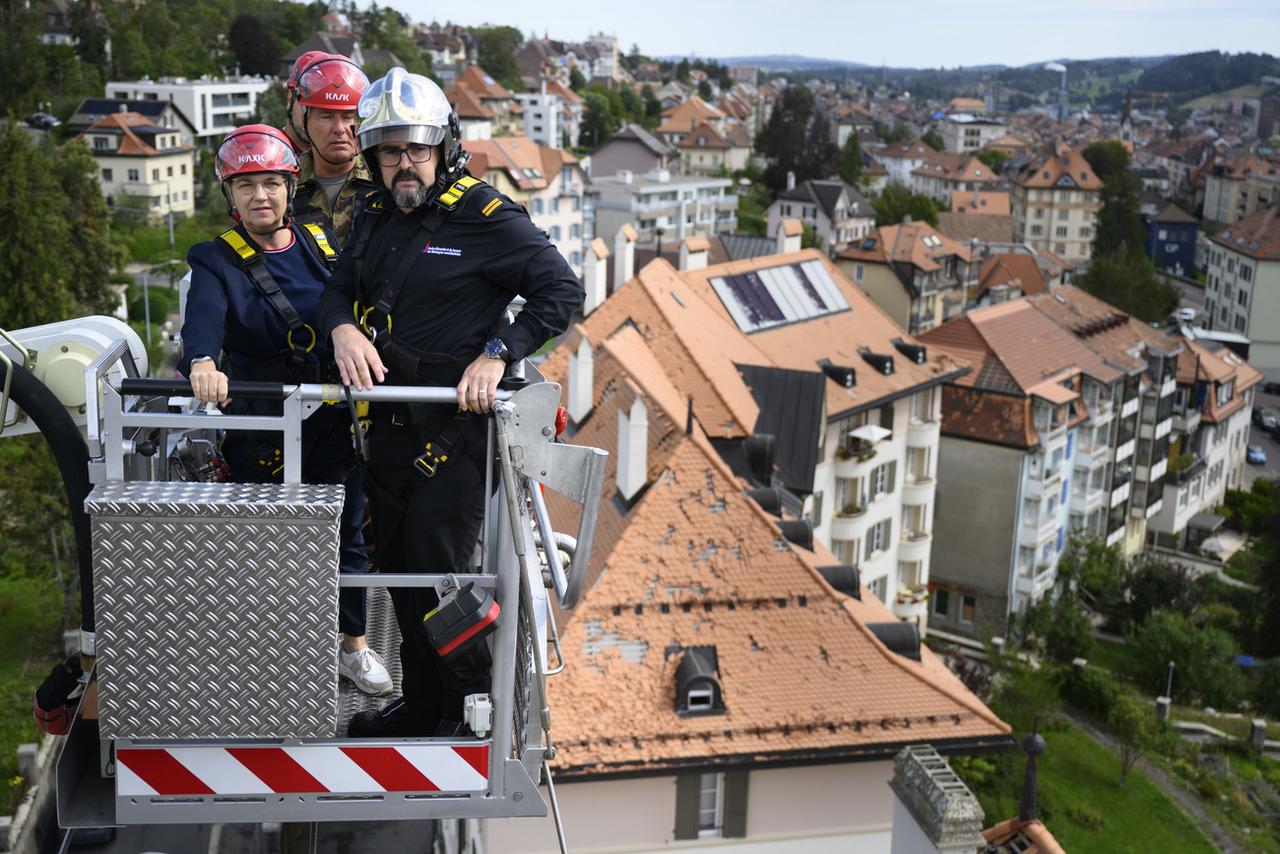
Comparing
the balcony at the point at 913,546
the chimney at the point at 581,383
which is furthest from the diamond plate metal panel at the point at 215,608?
the balcony at the point at 913,546

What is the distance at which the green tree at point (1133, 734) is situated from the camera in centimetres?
4434

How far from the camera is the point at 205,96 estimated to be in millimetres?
104375

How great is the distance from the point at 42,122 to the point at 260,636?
300ft

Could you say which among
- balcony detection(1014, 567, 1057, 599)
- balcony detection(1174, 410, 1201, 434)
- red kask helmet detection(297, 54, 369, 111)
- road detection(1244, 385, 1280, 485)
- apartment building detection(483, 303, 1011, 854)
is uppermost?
red kask helmet detection(297, 54, 369, 111)

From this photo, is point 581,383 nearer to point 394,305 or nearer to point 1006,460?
point 394,305

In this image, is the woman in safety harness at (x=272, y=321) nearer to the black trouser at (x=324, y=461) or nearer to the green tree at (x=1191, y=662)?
the black trouser at (x=324, y=461)

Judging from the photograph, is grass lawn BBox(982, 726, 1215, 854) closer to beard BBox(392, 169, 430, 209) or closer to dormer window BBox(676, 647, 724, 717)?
dormer window BBox(676, 647, 724, 717)

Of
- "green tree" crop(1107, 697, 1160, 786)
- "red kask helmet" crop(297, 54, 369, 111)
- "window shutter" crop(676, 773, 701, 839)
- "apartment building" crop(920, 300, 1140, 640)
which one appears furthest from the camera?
"apartment building" crop(920, 300, 1140, 640)

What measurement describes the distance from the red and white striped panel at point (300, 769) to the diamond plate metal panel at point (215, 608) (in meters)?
0.19

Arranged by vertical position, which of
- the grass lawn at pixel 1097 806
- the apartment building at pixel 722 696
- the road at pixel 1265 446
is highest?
the apartment building at pixel 722 696

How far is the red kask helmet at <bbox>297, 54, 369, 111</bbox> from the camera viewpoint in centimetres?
976

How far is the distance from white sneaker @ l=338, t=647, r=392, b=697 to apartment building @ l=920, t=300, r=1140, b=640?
164ft

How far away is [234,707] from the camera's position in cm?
716

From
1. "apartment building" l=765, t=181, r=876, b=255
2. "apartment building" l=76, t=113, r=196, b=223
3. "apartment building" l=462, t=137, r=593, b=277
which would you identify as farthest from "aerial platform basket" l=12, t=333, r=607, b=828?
"apartment building" l=765, t=181, r=876, b=255
